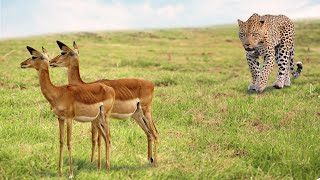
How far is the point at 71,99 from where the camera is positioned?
585 cm

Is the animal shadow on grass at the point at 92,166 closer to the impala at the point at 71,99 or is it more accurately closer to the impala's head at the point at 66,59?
the impala at the point at 71,99

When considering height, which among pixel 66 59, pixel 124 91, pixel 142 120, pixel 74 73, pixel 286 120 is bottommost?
pixel 286 120

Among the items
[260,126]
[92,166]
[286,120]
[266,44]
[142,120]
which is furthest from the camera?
[266,44]

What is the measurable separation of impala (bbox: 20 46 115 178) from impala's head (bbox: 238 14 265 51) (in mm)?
9115

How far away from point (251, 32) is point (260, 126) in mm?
5574

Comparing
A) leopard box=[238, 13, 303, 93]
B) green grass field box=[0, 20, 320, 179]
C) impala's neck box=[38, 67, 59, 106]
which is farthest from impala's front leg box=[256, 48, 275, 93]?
impala's neck box=[38, 67, 59, 106]

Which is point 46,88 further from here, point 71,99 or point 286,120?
point 286,120

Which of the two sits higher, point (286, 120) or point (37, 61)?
point (37, 61)

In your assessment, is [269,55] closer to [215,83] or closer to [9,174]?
[215,83]

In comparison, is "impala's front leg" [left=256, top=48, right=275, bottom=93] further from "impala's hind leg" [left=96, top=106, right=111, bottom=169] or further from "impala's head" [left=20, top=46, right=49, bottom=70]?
"impala's head" [left=20, top=46, right=49, bottom=70]

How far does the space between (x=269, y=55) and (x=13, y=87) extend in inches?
319

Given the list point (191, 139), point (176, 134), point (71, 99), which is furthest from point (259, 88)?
point (71, 99)

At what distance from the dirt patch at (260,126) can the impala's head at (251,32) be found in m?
5.08

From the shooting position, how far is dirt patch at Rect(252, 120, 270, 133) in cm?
933
